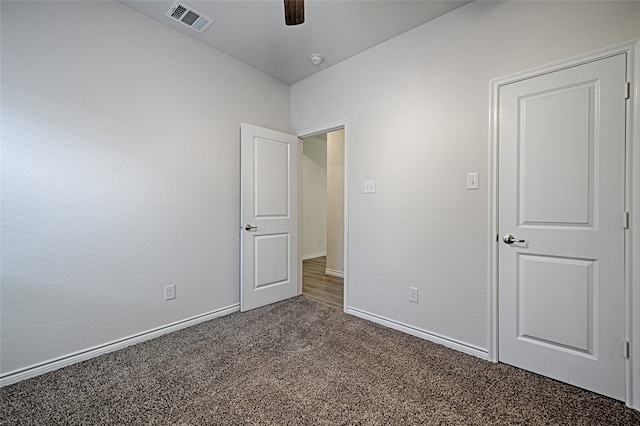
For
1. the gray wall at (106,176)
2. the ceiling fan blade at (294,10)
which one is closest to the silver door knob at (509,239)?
the ceiling fan blade at (294,10)

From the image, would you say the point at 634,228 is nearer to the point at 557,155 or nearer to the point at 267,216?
the point at 557,155

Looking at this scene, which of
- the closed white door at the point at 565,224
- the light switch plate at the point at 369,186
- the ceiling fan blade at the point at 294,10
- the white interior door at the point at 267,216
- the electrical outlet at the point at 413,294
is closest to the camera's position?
the ceiling fan blade at the point at 294,10

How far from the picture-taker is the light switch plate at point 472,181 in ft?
6.72

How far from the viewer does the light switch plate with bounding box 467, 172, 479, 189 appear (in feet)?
6.72

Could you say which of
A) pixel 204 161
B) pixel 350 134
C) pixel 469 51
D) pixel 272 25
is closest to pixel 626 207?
pixel 469 51

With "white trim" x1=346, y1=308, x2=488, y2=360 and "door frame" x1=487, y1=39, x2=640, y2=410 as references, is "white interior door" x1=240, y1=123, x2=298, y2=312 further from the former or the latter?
"door frame" x1=487, y1=39, x2=640, y2=410

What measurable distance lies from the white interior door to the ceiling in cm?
76

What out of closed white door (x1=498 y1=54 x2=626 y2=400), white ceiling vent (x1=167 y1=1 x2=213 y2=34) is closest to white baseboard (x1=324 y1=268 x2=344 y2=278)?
closed white door (x1=498 y1=54 x2=626 y2=400)

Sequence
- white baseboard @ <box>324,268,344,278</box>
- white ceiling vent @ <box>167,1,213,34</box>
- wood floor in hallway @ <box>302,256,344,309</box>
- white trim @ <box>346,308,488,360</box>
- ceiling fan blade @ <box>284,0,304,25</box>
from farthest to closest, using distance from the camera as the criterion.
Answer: white baseboard @ <box>324,268,344,278</box> → wood floor in hallway @ <box>302,256,344,309</box> → white ceiling vent @ <box>167,1,213,34</box> → white trim @ <box>346,308,488,360</box> → ceiling fan blade @ <box>284,0,304,25</box>

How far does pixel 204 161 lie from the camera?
2680 millimetres

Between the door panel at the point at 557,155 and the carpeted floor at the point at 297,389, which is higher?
the door panel at the point at 557,155

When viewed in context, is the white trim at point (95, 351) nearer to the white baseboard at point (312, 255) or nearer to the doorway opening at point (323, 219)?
the doorway opening at point (323, 219)

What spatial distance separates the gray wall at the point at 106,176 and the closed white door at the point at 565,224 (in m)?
2.48

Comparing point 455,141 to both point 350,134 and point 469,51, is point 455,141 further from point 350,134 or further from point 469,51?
point 350,134
